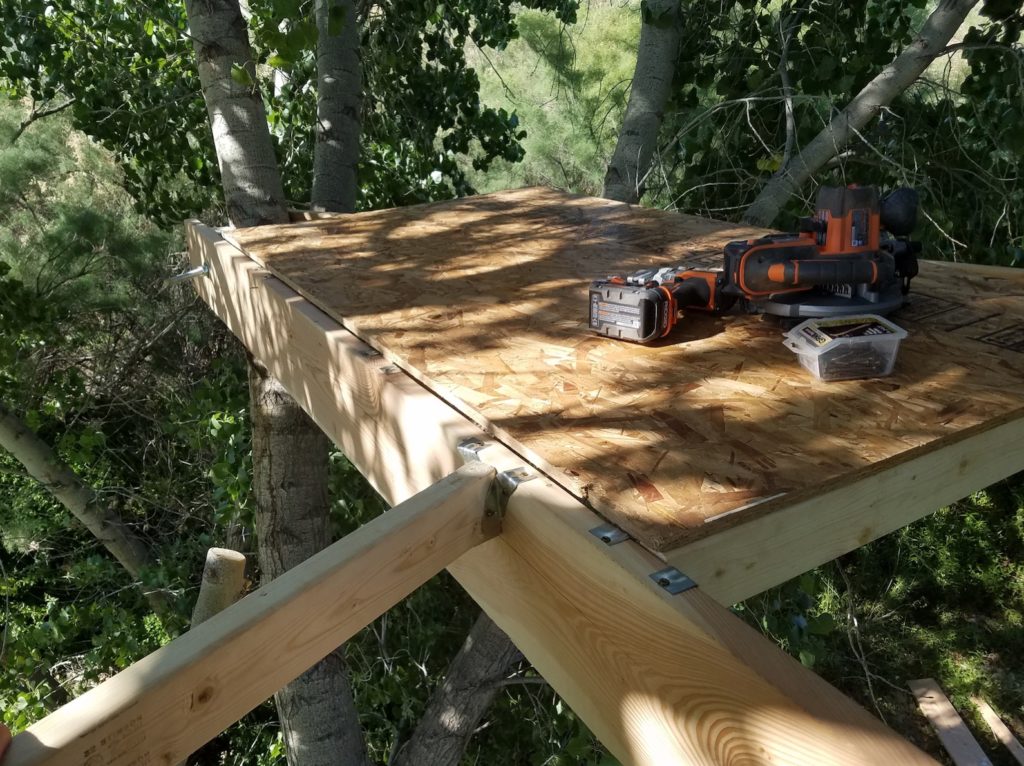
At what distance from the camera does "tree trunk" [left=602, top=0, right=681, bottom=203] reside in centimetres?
325

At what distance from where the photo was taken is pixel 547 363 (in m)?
1.34

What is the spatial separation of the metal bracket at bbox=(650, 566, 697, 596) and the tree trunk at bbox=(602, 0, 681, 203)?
8.52ft

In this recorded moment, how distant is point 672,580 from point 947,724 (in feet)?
19.1

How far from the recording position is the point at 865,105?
2920 millimetres

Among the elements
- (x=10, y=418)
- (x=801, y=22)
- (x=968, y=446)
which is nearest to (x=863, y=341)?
(x=968, y=446)

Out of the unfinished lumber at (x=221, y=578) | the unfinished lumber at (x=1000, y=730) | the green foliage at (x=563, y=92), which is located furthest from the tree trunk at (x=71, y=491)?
the unfinished lumber at (x=1000, y=730)

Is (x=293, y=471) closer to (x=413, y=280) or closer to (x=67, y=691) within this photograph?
(x=413, y=280)

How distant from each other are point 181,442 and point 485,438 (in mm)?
6066

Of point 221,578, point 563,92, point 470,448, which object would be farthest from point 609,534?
point 563,92

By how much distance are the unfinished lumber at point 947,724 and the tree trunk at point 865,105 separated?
402 cm

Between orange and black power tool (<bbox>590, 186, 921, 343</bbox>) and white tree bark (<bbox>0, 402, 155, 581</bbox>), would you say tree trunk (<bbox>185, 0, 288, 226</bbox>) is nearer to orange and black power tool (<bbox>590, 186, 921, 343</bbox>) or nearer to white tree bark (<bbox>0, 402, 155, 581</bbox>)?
orange and black power tool (<bbox>590, 186, 921, 343</bbox>)

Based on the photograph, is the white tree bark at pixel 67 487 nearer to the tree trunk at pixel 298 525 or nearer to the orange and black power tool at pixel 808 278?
the tree trunk at pixel 298 525

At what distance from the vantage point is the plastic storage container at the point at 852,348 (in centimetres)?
124

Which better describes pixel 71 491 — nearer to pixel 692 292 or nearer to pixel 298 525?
pixel 298 525
